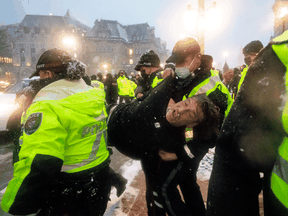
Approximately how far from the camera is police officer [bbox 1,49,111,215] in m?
1.14

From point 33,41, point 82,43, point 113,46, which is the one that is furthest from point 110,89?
point 33,41

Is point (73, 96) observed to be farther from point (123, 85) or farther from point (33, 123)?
point (123, 85)

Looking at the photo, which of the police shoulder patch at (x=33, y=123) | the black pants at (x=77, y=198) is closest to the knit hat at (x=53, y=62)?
the police shoulder patch at (x=33, y=123)

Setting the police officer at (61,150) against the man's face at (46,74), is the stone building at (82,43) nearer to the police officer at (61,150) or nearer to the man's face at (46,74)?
the man's face at (46,74)

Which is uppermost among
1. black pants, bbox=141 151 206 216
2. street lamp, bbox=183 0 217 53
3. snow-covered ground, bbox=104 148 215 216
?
street lamp, bbox=183 0 217 53

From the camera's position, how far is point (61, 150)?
1254 millimetres

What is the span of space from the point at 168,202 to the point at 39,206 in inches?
49.8

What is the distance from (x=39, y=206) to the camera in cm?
120

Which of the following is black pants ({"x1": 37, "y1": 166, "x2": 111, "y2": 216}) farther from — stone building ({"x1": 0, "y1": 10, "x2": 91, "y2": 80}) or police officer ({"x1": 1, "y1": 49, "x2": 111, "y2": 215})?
stone building ({"x1": 0, "y1": 10, "x2": 91, "y2": 80})

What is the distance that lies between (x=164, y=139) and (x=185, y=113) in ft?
1.02

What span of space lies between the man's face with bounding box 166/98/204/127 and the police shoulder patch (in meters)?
0.97

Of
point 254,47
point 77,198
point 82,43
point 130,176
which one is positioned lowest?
point 130,176

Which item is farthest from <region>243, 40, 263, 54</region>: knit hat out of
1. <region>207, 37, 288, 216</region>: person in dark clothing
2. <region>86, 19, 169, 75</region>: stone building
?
<region>86, 19, 169, 75</region>: stone building

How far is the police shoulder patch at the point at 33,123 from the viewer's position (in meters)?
1.17
